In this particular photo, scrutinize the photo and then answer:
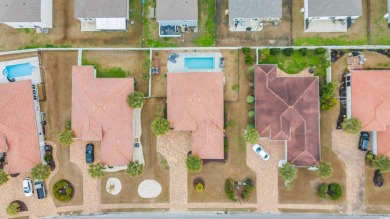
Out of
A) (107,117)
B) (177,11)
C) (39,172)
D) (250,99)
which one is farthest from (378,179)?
(39,172)

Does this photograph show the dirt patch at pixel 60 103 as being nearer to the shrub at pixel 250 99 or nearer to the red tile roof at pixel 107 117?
the red tile roof at pixel 107 117

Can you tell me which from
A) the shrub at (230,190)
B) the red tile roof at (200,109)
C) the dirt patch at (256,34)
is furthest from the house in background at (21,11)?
the shrub at (230,190)

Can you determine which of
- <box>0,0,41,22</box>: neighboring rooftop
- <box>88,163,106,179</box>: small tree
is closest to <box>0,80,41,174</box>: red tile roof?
<box>88,163,106,179</box>: small tree

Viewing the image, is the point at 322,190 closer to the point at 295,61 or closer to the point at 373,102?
the point at 373,102

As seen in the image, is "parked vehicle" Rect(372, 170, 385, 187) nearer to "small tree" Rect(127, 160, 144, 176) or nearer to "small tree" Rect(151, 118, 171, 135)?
"small tree" Rect(151, 118, 171, 135)

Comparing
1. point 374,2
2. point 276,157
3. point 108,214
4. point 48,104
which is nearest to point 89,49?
point 48,104
